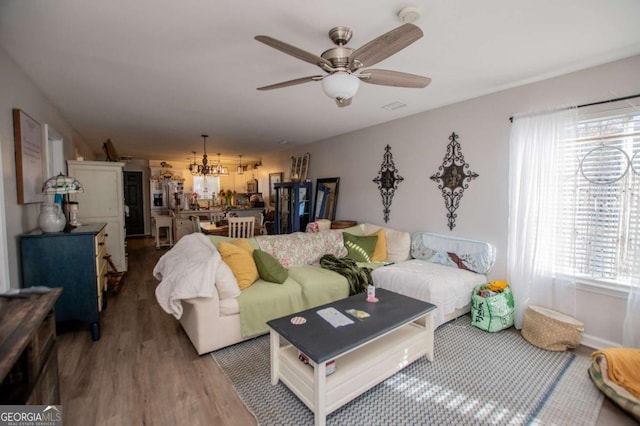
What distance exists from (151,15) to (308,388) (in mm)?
2482

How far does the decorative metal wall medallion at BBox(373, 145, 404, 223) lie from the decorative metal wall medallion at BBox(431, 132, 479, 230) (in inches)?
28.3

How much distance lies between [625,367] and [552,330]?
0.57 m

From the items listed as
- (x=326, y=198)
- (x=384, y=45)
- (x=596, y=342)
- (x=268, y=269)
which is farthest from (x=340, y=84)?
(x=326, y=198)

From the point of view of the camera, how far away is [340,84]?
1.68 meters

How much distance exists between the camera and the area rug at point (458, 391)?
175 cm

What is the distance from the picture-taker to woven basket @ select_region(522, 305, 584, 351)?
2475mm

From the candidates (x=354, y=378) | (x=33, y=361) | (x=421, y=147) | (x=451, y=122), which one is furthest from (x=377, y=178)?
(x=33, y=361)

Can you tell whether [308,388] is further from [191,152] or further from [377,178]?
[191,152]

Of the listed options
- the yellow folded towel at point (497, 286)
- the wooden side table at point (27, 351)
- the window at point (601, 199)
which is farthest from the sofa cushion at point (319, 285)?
the window at point (601, 199)

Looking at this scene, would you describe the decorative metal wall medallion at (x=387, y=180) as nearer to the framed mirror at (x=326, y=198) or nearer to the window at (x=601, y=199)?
the framed mirror at (x=326, y=198)

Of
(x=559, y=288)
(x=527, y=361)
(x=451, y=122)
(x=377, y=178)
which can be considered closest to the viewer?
(x=527, y=361)

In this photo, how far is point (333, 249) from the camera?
3.97m

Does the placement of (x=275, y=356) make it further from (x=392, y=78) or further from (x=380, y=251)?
(x=380, y=251)

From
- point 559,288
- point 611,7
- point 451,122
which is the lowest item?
point 559,288
